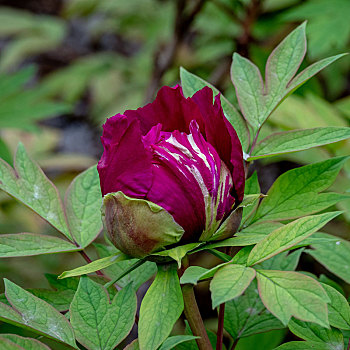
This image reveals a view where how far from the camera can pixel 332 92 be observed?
5.95 feet

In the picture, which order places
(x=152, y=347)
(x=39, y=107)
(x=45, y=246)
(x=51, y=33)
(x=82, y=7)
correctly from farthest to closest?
1. (x=51, y=33)
2. (x=82, y=7)
3. (x=39, y=107)
4. (x=45, y=246)
5. (x=152, y=347)

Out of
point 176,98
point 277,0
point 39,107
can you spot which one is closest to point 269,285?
point 176,98

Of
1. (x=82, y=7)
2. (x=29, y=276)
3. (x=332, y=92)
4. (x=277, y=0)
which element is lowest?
(x=29, y=276)

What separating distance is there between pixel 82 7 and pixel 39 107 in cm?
109

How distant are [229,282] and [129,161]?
128 millimetres

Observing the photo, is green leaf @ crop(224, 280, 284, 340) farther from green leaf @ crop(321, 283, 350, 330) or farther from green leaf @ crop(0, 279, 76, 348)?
green leaf @ crop(0, 279, 76, 348)

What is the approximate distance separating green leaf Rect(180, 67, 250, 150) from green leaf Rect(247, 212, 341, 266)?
0.15 metres

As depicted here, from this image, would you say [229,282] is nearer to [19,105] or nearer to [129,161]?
[129,161]

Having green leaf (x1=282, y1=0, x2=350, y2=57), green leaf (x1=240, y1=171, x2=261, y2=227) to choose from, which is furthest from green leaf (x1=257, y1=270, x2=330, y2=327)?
green leaf (x1=282, y1=0, x2=350, y2=57)

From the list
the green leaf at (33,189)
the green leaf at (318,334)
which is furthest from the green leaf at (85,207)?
the green leaf at (318,334)

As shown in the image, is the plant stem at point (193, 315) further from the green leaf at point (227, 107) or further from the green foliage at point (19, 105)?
the green foliage at point (19, 105)

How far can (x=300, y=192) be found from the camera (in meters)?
0.50

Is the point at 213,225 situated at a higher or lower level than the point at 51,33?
lower

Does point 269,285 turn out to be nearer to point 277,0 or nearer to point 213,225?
point 213,225
